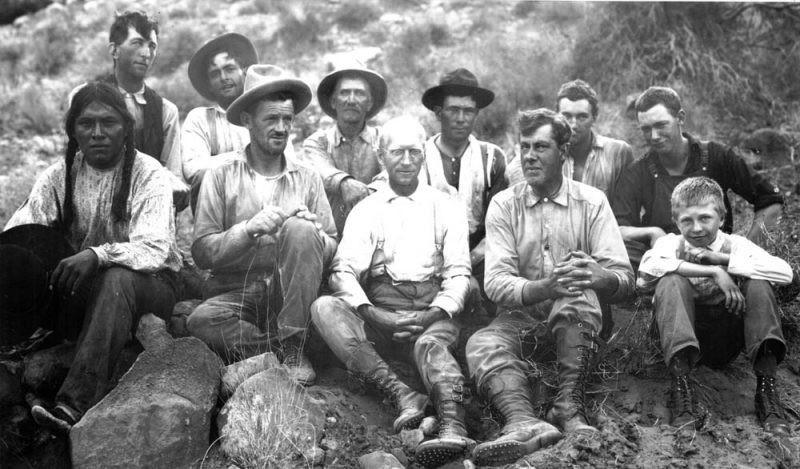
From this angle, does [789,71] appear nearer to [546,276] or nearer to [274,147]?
[546,276]

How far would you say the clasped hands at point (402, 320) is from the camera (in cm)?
555

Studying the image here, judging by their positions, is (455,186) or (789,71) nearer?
(455,186)

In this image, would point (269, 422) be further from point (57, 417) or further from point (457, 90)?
point (457, 90)

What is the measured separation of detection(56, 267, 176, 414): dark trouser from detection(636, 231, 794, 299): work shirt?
3.34 metres

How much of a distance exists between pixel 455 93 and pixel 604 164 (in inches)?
55.6

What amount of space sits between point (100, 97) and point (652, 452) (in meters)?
4.34

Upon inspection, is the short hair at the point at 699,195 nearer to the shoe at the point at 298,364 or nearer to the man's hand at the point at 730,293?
the man's hand at the point at 730,293

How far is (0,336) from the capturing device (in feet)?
17.7

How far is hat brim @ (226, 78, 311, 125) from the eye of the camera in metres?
6.09

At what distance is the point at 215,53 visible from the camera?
7.36m

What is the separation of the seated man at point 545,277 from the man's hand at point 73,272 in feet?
8.31

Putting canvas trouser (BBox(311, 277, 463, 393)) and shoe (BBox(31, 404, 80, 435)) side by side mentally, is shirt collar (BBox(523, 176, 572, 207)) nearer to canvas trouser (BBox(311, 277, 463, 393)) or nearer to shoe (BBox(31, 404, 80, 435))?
canvas trouser (BBox(311, 277, 463, 393))

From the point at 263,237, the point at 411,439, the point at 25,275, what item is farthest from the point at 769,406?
the point at 25,275

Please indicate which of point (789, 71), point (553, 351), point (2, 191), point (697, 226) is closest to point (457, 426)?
point (553, 351)
